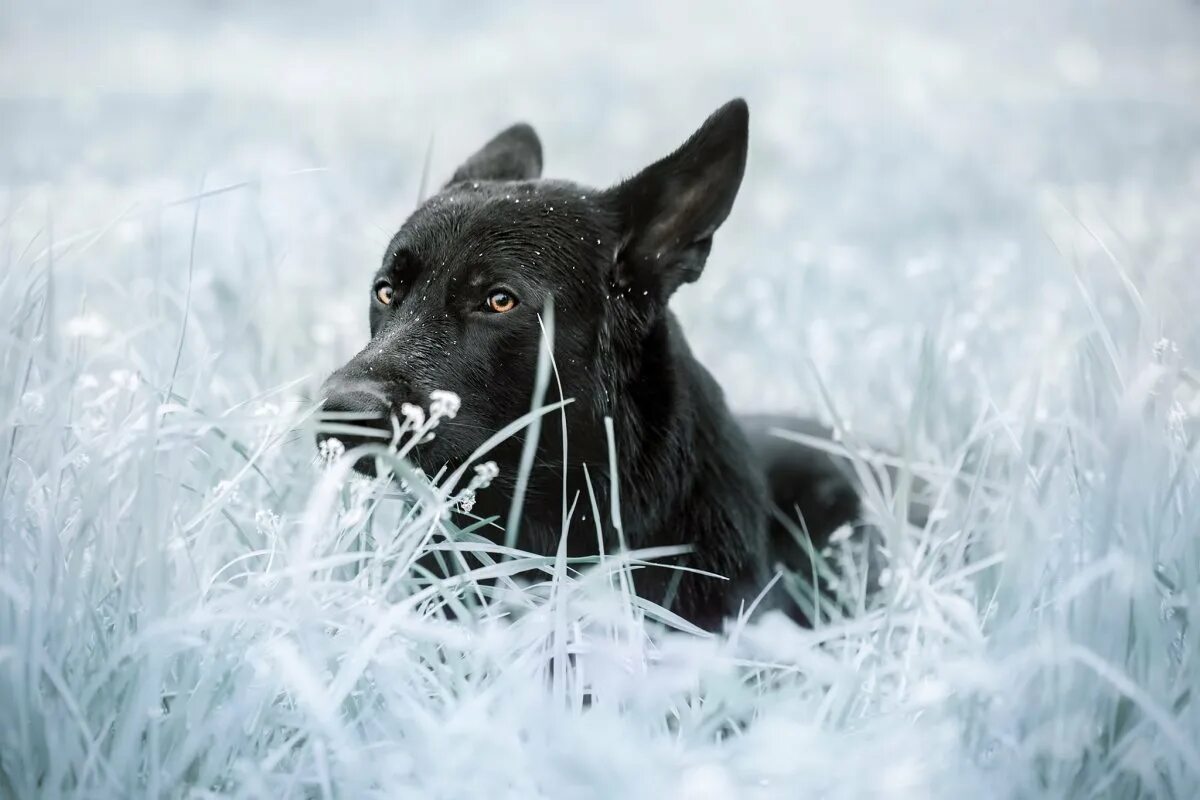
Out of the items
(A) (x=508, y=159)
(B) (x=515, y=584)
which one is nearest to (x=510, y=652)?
(B) (x=515, y=584)

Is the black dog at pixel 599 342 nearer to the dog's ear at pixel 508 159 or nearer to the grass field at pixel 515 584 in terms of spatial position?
the grass field at pixel 515 584

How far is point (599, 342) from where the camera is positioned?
9.20ft

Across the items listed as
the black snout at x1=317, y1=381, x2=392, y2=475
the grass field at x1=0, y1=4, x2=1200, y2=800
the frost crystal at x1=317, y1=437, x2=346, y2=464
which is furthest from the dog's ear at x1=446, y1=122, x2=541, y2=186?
the frost crystal at x1=317, y1=437, x2=346, y2=464

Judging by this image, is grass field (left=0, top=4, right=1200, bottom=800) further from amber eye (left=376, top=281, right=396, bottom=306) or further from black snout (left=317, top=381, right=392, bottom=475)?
amber eye (left=376, top=281, right=396, bottom=306)

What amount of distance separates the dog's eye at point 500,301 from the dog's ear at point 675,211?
1.15ft

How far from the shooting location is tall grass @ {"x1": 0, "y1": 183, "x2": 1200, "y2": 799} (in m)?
1.71

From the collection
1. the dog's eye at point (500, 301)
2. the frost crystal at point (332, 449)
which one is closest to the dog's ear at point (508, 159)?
the dog's eye at point (500, 301)

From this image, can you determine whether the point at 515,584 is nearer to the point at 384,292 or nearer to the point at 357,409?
the point at 357,409

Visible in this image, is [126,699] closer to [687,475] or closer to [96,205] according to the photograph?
[687,475]

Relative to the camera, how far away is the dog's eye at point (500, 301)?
8.88 ft

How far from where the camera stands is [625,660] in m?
2.05

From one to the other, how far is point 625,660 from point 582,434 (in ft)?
2.74

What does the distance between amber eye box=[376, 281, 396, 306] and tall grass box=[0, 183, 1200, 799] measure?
55cm

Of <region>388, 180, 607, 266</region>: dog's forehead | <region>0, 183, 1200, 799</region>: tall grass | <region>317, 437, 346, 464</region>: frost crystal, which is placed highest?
<region>388, 180, 607, 266</region>: dog's forehead
